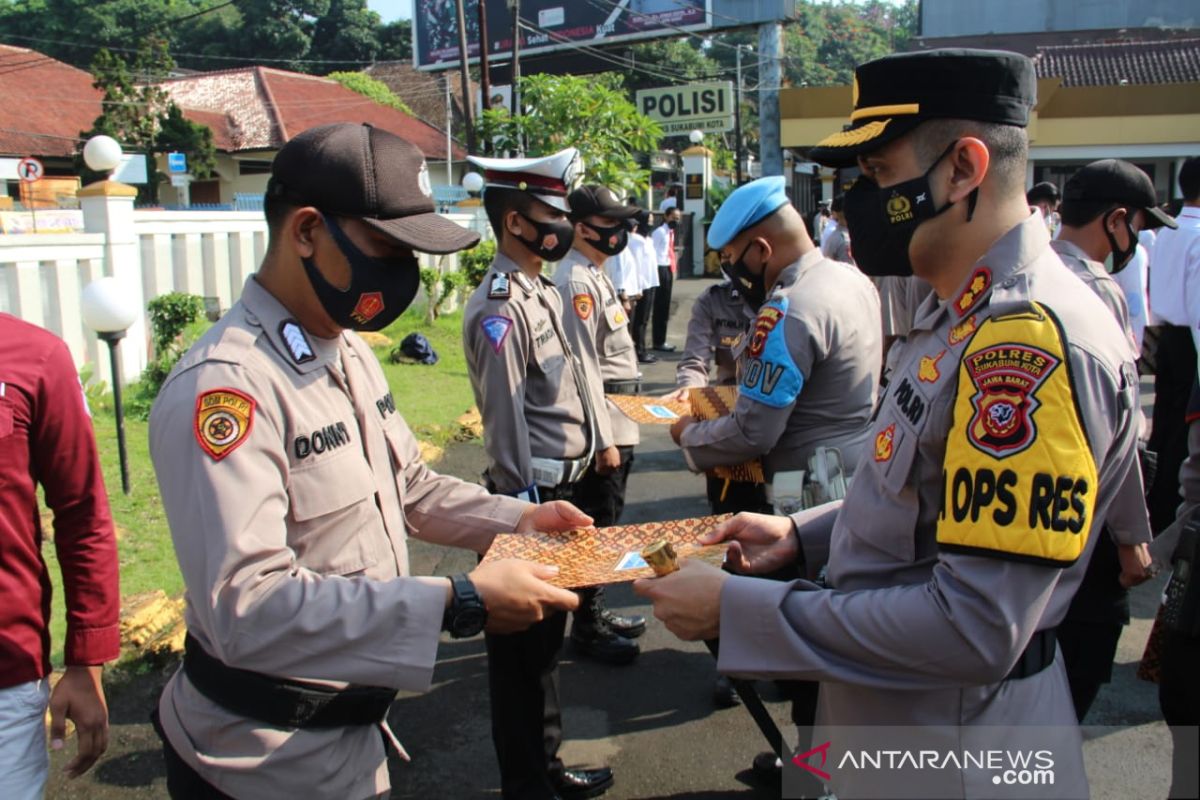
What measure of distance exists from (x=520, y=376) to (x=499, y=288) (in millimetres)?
346

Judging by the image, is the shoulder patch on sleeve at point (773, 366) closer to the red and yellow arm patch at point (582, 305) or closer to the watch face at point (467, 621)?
the red and yellow arm patch at point (582, 305)

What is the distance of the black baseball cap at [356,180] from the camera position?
1826mm

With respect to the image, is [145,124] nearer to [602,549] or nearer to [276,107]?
[276,107]

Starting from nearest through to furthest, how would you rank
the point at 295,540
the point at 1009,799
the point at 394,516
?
the point at 1009,799 → the point at 295,540 → the point at 394,516

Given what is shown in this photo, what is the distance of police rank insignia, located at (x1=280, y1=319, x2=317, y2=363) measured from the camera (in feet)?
6.10

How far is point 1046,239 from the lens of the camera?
1.66 m

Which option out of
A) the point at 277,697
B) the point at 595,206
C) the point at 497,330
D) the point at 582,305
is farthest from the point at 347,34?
the point at 277,697

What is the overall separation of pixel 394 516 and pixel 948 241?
4.06 ft

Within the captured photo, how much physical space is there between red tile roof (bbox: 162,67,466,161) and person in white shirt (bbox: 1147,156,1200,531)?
3436 cm

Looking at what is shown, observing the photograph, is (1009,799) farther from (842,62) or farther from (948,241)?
(842,62)

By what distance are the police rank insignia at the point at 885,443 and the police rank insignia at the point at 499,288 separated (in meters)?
2.13

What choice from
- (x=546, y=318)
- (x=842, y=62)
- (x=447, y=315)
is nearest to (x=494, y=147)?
(x=447, y=315)

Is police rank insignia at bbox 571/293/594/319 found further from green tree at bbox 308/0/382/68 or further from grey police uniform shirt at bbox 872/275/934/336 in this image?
green tree at bbox 308/0/382/68

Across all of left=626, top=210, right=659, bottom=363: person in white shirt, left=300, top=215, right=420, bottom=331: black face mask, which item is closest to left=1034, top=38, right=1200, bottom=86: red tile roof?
left=626, top=210, right=659, bottom=363: person in white shirt
